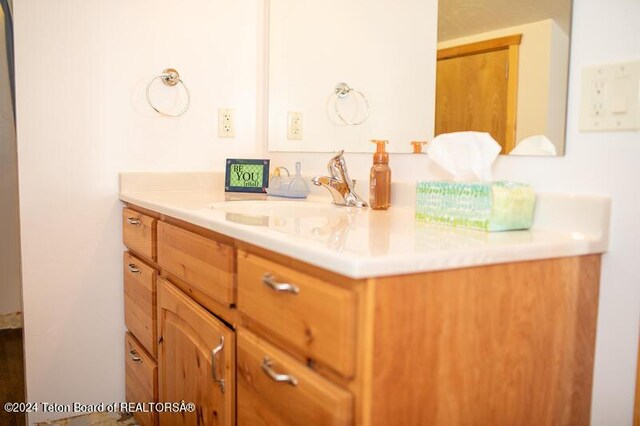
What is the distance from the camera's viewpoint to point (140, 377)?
5.89 ft

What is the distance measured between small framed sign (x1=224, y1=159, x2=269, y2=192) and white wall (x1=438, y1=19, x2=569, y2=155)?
1.05 m

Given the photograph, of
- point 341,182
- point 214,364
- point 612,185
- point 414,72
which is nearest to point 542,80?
point 612,185

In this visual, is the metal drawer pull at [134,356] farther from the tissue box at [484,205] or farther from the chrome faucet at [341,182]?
the tissue box at [484,205]

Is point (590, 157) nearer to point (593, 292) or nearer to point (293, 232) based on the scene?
point (593, 292)

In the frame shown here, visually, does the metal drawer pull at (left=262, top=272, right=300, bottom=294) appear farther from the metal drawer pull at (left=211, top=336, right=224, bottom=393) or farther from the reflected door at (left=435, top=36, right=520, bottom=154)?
the reflected door at (left=435, top=36, right=520, bottom=154)

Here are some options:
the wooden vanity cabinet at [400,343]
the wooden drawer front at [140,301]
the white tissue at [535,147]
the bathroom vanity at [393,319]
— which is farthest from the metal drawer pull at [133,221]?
the white tissue at [535,147]

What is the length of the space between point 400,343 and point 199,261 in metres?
0.63

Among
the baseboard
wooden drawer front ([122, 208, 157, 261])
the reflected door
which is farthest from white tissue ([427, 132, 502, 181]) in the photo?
the baseboard

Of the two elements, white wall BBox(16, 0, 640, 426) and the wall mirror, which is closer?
the wall mirror

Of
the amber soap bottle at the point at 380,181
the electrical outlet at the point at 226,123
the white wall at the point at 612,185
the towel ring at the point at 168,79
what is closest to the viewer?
the white wall at the point at 612,185

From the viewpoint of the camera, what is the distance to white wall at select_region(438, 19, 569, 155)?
1.11 metres

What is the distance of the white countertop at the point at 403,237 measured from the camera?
79 cm

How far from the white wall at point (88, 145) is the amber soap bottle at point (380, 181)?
0.86 metres

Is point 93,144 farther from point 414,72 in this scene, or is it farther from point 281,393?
point 281,393
